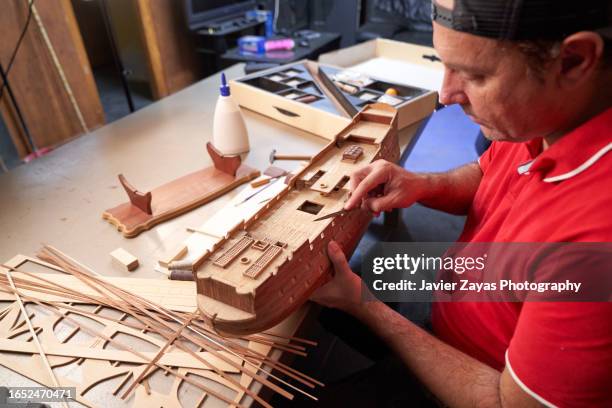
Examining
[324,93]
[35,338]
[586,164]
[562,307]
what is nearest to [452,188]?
[586,164]

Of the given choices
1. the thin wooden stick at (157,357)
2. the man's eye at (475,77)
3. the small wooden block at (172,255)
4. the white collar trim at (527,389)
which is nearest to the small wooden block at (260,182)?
the small wooden block at (172,255)

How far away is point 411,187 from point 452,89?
1.54 feet

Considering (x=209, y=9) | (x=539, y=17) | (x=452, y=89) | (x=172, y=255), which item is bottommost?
(x=172, y=255)

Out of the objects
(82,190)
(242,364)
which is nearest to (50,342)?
(242,364)

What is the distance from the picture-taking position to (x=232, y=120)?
1.62 metres

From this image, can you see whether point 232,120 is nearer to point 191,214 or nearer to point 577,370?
point 191,214

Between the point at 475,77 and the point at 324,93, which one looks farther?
the point at 324,93

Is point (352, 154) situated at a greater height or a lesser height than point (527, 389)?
greater

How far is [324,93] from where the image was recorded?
6.33 feet

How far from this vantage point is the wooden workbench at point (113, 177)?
1.23 meters

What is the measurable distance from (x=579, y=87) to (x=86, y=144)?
1799mm

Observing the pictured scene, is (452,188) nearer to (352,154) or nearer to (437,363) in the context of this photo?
(352,154)

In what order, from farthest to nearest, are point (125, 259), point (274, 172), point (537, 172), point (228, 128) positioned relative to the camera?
point (228, 128)
point (274, 172)
point (125, 259)
point (537, 172)

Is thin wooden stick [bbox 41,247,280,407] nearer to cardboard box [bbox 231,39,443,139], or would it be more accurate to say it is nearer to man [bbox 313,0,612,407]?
man [bbox 313,0,612,407]
